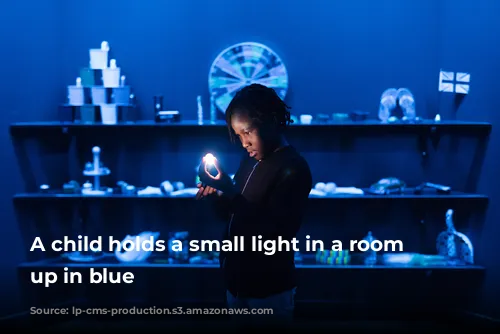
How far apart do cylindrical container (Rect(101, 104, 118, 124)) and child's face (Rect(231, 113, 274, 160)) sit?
2.09m

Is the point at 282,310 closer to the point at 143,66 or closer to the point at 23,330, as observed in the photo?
the point at 23,330

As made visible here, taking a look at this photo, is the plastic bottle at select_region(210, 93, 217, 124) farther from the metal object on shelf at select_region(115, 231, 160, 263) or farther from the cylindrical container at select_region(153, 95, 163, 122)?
the metal object on shelf at select_region(115, 231, 160, 263)

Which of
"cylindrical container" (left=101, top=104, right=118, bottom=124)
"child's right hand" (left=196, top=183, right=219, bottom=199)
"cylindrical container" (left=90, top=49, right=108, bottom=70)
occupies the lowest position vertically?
"child's right hand" (left=196, top=183, right=219, bottom=199)

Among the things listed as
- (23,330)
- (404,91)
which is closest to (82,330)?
(23,330)

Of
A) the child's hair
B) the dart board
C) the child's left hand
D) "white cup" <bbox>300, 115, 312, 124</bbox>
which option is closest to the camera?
the child's left hand

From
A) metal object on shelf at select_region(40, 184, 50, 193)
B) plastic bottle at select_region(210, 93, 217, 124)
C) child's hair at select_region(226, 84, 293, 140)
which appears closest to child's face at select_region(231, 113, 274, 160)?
child's hair at select_region(226, 84, 293, 140)

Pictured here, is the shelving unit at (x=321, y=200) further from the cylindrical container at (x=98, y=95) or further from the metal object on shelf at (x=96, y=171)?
the cylindrical container at (x=98, y=95)

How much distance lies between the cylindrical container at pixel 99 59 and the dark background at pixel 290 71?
214 mm

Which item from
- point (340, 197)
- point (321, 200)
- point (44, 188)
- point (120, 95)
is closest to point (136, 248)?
point (44, 188)

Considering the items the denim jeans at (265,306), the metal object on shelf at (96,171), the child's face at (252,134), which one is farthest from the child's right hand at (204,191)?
the metal object on shelf at (96,171)

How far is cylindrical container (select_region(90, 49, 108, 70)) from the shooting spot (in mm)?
3947

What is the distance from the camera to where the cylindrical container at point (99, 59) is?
395 cm

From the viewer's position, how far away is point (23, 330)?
622mm

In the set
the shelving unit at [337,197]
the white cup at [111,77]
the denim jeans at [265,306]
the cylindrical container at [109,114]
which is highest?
the white cup at [111,77]
